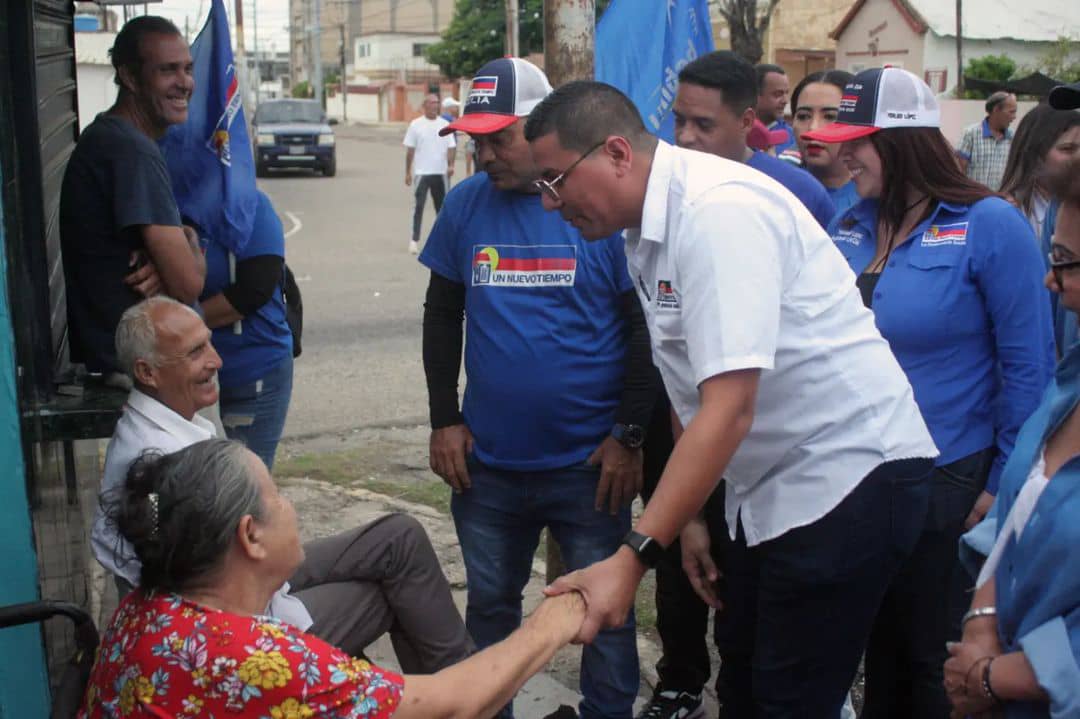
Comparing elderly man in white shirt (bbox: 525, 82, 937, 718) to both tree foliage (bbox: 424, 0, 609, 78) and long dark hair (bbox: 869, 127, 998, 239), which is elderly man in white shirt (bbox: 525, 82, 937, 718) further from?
tree foliage (bbox: 424, 0, 609, 78)

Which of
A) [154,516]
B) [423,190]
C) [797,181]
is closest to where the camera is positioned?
[154,516]

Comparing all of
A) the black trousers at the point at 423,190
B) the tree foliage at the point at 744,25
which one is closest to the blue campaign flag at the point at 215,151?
the black trousers at the point at 423,190

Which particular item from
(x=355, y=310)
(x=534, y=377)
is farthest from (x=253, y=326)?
(x=355, y=310)

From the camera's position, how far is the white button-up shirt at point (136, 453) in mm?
2619

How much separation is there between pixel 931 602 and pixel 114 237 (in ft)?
7.52

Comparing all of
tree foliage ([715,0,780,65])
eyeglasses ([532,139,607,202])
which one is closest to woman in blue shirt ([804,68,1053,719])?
eyeglasses ([532,139,607,202])

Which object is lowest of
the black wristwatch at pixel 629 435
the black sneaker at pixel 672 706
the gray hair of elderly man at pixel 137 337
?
the black sneaker at pixel 672 706

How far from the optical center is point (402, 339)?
31.1ft

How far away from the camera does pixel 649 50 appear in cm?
459

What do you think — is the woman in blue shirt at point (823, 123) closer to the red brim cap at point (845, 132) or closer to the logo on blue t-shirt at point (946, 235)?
the red brim cap at point (845, 132)

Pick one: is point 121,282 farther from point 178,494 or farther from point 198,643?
point 198,643

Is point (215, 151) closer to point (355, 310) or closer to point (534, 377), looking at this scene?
point (534, 377)

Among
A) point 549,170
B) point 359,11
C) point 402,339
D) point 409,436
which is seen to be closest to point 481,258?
point 549,170

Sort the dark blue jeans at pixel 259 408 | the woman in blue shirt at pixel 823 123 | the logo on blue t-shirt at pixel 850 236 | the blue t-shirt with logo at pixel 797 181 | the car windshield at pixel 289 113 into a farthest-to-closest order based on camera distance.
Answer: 1. the car windshield at pixel 289 113
2. the woman in blue shirt at pixel 823 123
3. the blue t-shirt with logo at pixel 797 181
4. the dark blue jeans at pixel 259 408
5. the logo on blue t-shirt at pixel 850 236
